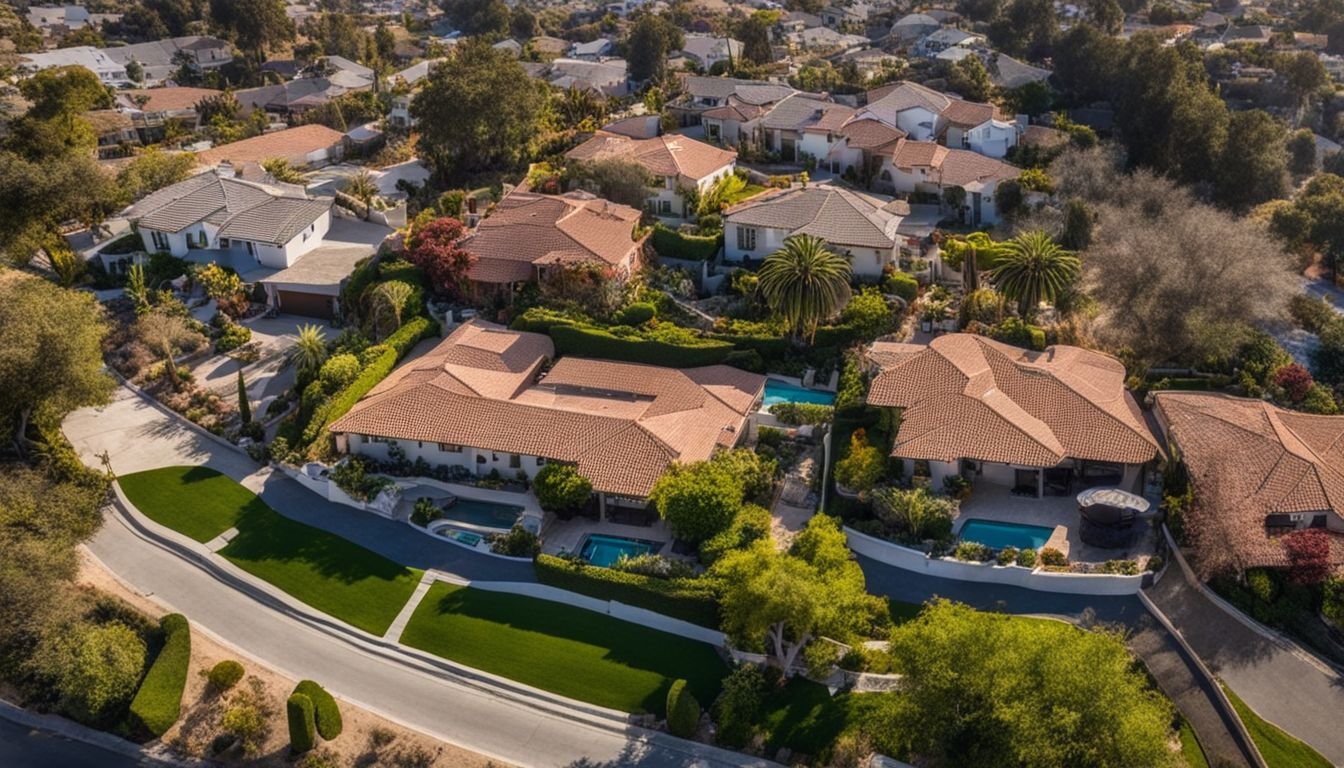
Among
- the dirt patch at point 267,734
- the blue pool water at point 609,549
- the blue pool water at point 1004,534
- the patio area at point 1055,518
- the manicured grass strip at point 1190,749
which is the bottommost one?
the dirt patch at point 267,734

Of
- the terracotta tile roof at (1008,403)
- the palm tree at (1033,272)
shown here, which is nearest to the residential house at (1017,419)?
the terracotta tile roof at (1008,403)

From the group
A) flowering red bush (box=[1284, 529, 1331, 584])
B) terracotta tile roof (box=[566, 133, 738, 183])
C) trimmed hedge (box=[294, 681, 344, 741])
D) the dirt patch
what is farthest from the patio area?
terracotta tile roof (box=[566, 133, 738, 183])

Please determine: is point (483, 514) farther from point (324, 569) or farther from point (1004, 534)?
point (1004, 534)

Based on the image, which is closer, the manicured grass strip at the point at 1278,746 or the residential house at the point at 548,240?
the manicured grass strip at the point at 1278,746

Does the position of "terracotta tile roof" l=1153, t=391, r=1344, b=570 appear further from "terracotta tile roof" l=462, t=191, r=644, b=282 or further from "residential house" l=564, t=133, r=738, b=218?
"residential house" l=564, t=133, r=738, b=218

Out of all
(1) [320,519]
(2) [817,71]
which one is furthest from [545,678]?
(2) [817,71]

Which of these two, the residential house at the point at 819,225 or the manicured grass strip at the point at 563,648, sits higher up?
the residential house at the point at 819,225

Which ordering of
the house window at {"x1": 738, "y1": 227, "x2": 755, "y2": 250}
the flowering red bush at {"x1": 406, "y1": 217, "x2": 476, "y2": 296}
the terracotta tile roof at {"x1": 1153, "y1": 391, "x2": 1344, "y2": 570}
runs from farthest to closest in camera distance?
the house window at {"x1": 738, "y1": 227, "x2": 755, "y2": 250} → the flowering red bush at {"x1": 406, "y1": 217, "x2": 476, "y2": 296} → the terracotta tile roof at {"x1": 1153, "y1": 391, "x2": 1344, "y2": 570}

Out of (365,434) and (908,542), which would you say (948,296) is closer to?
(908,542)

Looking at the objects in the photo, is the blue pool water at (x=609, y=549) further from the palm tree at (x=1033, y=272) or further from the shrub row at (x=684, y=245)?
the shrub row at (x=684, y=245)
